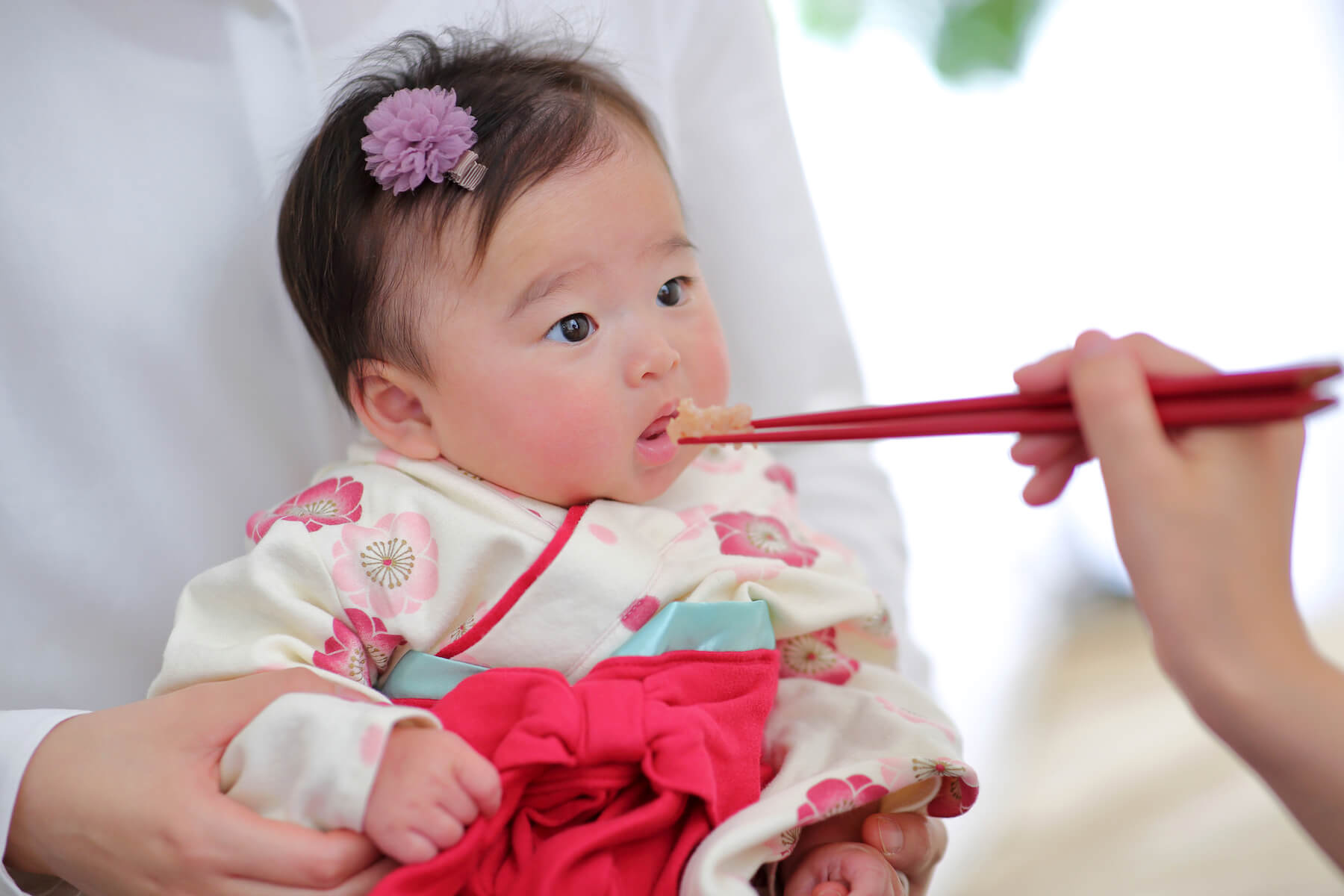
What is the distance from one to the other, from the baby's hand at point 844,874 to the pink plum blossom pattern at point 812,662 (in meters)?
0.19

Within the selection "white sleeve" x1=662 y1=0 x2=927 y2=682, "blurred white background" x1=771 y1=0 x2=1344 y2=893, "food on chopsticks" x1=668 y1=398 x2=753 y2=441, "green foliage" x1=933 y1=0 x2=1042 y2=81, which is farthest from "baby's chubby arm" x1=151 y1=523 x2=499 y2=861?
"green foliage" x1=933 y1=0 x2=1042 y2=81

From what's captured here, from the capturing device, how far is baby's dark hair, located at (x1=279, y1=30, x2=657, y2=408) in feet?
3.35

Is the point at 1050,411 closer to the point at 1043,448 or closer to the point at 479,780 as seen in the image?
the point at 1043,448

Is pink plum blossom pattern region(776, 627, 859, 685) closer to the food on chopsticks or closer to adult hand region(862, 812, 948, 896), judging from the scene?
adult hand region(862, 812, 948, 896)

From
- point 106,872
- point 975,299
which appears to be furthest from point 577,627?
point 975,299

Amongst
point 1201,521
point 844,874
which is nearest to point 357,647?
point 844,874

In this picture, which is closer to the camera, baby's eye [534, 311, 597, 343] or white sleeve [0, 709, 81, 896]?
white sleeve [0, 709, 81, 896]

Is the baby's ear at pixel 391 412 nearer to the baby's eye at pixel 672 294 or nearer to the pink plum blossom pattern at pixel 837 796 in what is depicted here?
the baby's eye at pixel 672 294

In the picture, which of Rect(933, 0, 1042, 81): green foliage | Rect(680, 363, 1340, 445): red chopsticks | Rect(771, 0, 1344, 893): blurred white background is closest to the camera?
Rect(680, 363, 1340, 445): red chopsticks

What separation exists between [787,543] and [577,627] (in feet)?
0.94

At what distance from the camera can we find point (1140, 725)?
70.1 inches

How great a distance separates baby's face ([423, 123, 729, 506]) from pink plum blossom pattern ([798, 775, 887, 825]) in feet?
1.17

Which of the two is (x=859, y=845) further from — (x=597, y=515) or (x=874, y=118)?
(x=874, y=118)

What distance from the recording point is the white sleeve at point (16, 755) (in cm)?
83
